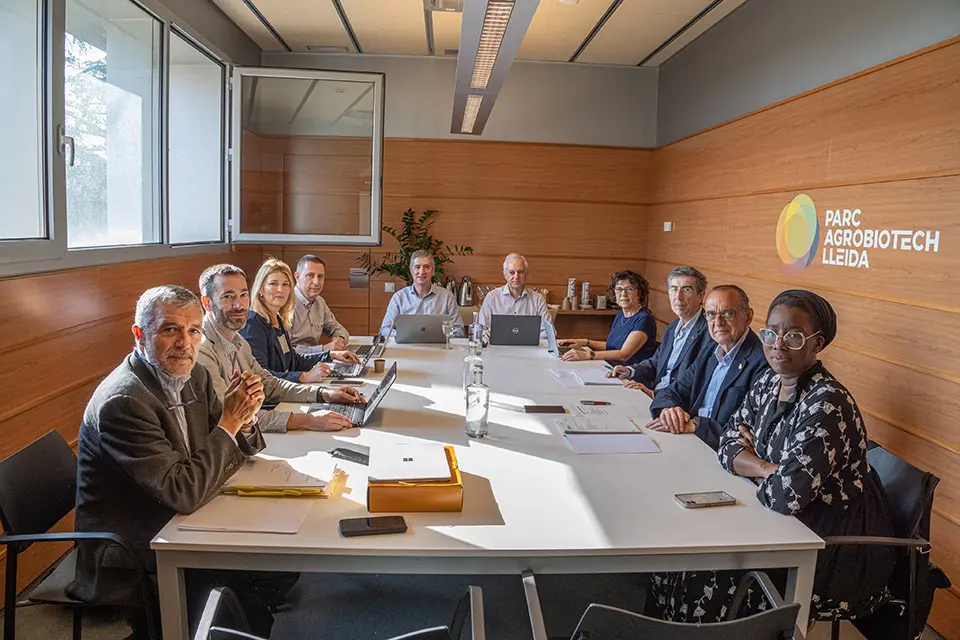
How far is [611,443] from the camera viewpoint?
2.79 meters

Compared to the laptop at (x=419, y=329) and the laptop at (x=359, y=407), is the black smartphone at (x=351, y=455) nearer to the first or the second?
the laptop at (x=359, y=407)

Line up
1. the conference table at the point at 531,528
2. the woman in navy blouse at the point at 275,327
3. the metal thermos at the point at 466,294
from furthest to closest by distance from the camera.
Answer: the metal thermos at the point at 466,294 → the woman in navy blouse at the point at 275,327 → the conference table at the point at 531,528

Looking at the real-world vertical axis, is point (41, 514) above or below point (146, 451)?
below

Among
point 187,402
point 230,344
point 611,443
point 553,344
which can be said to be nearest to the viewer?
point 187,402

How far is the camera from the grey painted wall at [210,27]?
5087mm

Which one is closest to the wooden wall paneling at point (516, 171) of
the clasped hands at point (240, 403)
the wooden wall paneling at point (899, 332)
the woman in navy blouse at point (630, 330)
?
the woman in navy blouse at point (630, 330)

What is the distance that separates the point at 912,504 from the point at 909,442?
4.71 ft

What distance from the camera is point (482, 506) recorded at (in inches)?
84.4

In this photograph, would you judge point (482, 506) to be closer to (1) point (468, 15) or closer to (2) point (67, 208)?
(1) point (468, 15)

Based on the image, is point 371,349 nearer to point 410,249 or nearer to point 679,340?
point 679,340

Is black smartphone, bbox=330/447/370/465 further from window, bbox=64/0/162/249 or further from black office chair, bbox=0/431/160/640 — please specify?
window, bbox=64/0/162/249

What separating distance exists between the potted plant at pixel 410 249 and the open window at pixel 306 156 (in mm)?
1496

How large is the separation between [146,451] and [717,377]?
2.49 meters

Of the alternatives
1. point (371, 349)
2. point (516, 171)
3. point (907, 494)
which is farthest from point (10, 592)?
point (516, 171)
